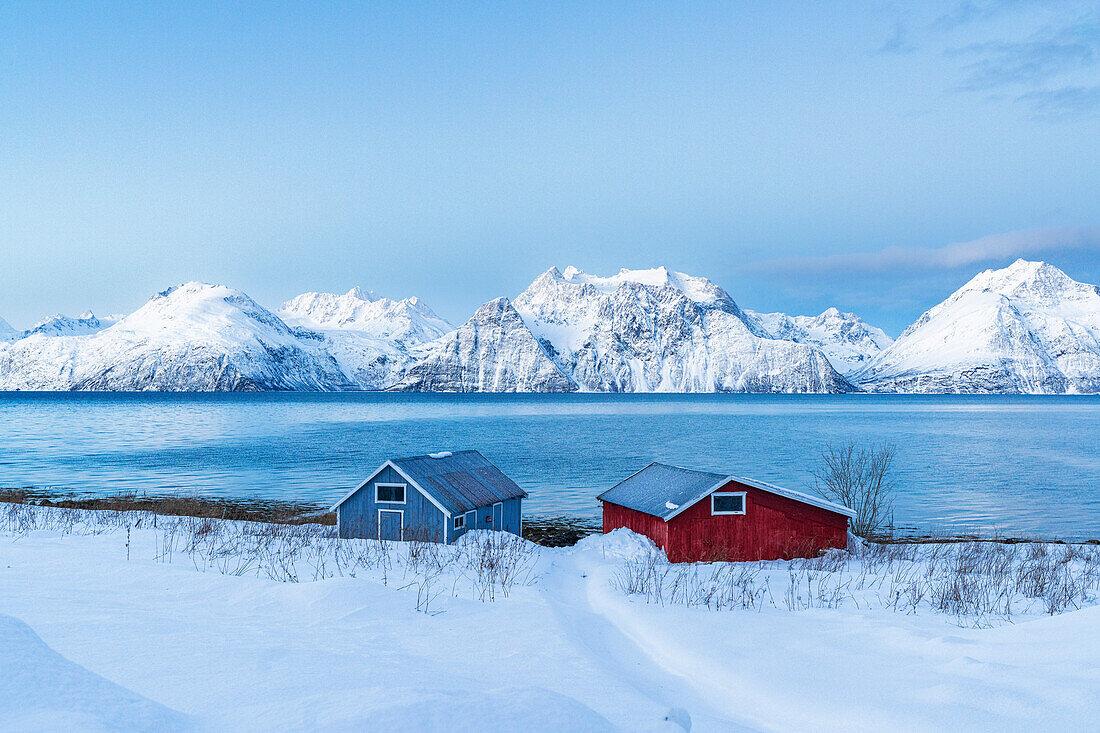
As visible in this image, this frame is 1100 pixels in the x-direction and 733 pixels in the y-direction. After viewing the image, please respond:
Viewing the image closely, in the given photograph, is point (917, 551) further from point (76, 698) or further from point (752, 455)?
point (752, 455)

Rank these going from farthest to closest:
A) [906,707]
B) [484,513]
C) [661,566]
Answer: [484,513] → [661,566] → [906,707]

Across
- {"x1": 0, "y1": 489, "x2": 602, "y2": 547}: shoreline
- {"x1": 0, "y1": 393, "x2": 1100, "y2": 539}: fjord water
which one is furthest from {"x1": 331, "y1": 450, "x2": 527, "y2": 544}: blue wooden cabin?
{"x1": 0, "y1": 393, "x2": 1100, "y2": 539}: fjord water

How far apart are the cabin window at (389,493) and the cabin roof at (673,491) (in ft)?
35.9

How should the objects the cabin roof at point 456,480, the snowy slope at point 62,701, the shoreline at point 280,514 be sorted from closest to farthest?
the snowy slope at point 62,701 < the cabin roof at point 456,480 < the shoreline at point 280,514

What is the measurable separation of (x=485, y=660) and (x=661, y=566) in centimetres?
1626

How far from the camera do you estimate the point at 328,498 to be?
52.9 meters

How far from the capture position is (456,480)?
34219 millimetres

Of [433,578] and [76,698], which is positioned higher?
[76,698]

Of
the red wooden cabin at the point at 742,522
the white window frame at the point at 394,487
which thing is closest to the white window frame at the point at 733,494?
the red wooden cabin at the point at 742,522

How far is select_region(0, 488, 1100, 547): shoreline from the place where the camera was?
1553 inches

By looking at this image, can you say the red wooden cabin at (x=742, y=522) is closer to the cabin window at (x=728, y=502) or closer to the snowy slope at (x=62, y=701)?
the cabin window at (x=728, y=502)

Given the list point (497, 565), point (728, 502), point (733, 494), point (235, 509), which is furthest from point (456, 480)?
point (235, 509)

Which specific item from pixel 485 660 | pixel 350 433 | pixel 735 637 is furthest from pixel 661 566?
pixel 350 433

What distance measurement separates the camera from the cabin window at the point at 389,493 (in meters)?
31.6
